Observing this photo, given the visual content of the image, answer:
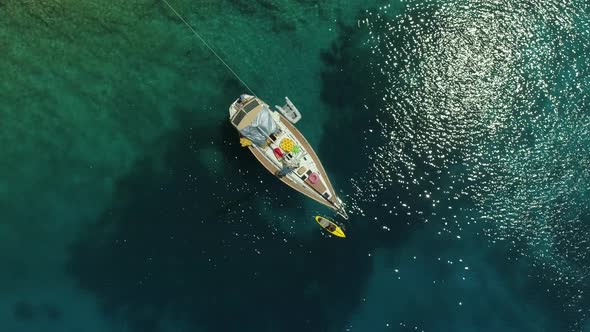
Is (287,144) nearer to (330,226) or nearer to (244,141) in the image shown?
(244,141)

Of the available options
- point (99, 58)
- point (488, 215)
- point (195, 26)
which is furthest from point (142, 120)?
point (488, 215)

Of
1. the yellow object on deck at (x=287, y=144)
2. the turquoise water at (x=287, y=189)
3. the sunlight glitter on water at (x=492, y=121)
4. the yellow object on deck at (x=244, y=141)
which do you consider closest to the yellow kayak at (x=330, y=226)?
the turquoise water at (x=287, y=189)

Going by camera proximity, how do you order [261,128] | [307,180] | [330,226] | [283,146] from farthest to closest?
[330,226] < [307,180] < [283,146] < [261,128]

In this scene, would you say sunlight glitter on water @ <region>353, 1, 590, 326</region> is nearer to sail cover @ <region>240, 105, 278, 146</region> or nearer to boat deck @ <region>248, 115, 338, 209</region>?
boat deck @ <region>248, 115, 338, 209</region>

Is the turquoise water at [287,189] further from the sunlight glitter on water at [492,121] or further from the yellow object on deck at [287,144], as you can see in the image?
the yellow object on deck at [287,144]

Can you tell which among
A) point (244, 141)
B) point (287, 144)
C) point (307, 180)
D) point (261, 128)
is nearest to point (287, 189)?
point (307, 180)

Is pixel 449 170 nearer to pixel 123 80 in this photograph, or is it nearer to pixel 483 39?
pixel 483 39

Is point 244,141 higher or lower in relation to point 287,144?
lower

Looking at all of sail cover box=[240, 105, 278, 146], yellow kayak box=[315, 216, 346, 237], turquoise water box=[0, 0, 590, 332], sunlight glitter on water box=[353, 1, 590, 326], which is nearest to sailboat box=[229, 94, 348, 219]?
sail cover box=[240, 105, 278, 146]

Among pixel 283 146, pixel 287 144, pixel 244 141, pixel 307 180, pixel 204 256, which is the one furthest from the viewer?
pixel 307 180

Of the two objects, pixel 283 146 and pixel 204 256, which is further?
pixel 204 256
